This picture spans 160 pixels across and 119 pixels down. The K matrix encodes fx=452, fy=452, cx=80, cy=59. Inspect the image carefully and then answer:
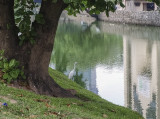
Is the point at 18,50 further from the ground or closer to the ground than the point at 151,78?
further from the ground

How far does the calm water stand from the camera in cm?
2009

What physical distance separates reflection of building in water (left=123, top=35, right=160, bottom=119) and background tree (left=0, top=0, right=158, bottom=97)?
6.61 metres

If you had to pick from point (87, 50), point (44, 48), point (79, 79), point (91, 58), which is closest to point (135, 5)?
point (87, 50)

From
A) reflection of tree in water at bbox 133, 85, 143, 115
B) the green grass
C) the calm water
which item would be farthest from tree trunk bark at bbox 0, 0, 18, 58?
reflection of tree in water at bbox 133, 85, 143, 115

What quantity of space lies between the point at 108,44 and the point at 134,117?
28518mm

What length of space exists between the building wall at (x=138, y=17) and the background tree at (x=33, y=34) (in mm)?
45256

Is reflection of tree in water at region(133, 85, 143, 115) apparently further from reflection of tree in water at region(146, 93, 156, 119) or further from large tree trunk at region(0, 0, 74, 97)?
large tree trunk at region(0, 0, 74, 97)

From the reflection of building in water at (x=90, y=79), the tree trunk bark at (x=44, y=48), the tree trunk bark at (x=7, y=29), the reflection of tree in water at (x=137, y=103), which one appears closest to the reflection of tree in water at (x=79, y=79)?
the reflection of building in water at (x=90, y=79)

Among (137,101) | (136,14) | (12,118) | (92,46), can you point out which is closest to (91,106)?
(12,118)

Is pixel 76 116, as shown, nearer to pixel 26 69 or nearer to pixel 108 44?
pixel 26 69

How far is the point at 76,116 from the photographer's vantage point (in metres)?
8.36

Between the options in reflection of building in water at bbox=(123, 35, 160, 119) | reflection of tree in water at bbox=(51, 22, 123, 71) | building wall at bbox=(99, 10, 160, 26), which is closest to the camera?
reflection of building in water at bbox=(123, 35, 160, 119)

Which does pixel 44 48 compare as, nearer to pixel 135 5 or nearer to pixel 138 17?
pixel 138 17

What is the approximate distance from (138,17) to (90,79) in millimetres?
39532
